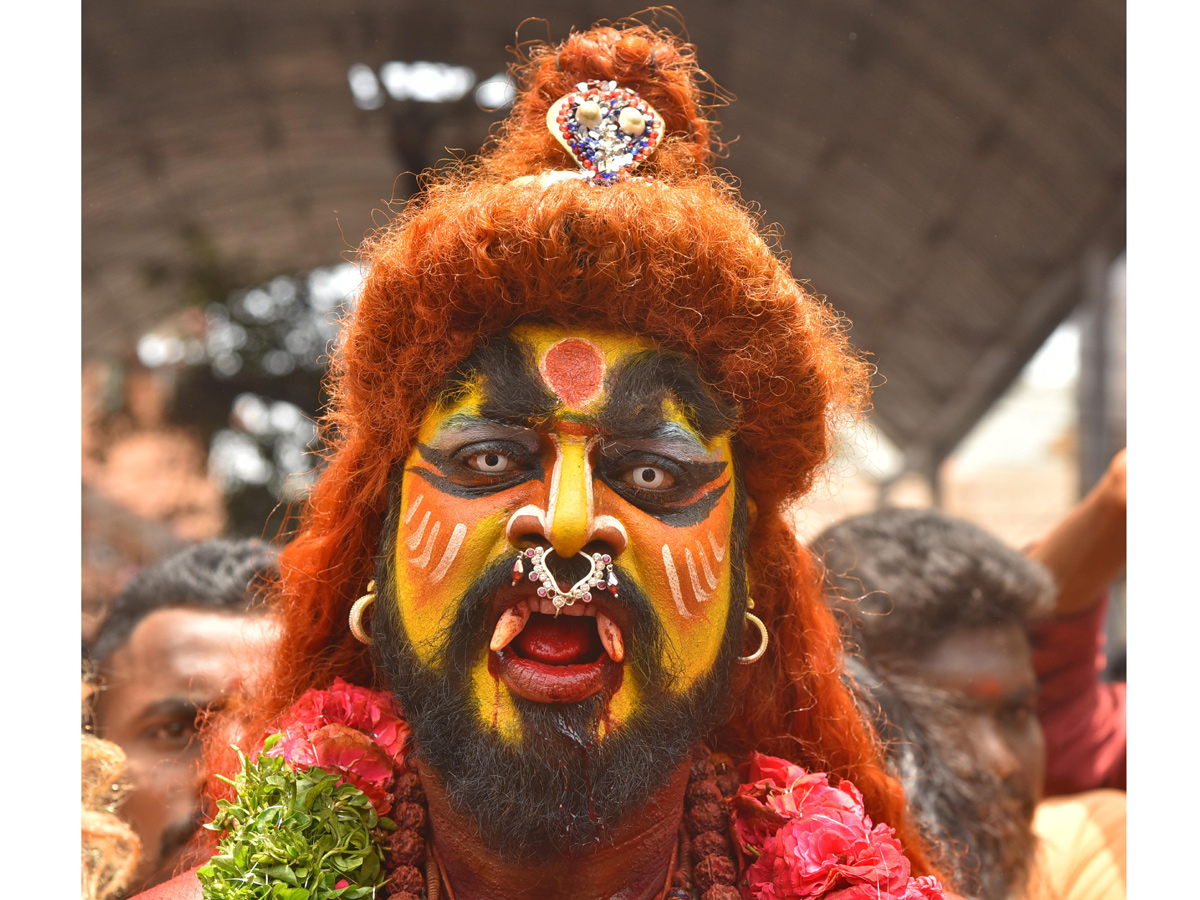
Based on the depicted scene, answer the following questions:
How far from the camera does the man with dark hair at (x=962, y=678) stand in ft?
9.96

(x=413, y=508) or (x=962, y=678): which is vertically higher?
(x=413, y=508)

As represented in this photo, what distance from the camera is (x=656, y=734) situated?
6.01 ft

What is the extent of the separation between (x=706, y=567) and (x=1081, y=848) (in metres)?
2.32

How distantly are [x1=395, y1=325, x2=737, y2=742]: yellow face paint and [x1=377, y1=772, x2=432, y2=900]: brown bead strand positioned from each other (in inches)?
12.7

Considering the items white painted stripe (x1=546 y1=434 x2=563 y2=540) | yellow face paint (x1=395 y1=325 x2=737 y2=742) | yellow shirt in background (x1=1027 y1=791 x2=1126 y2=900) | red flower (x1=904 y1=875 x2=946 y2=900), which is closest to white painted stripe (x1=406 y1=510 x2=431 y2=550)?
yellow face paint (x1=395 y1=325 x2=737 y2=742)

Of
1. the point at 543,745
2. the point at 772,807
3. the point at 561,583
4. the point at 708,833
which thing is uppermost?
the point at 561,583

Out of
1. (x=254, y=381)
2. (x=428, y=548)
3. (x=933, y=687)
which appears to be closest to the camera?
(x=428, y=548)

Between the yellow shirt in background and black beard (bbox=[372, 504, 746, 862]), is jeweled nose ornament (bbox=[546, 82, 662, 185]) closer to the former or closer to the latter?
black beard (bbox=[372, 504, 746, 862])

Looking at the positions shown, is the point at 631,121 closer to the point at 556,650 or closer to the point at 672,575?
the point at 672,575

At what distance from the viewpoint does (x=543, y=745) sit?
5.76ft

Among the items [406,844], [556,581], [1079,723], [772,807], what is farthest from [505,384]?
[1079,723]

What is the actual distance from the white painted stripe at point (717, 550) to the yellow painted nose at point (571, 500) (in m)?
0.27
